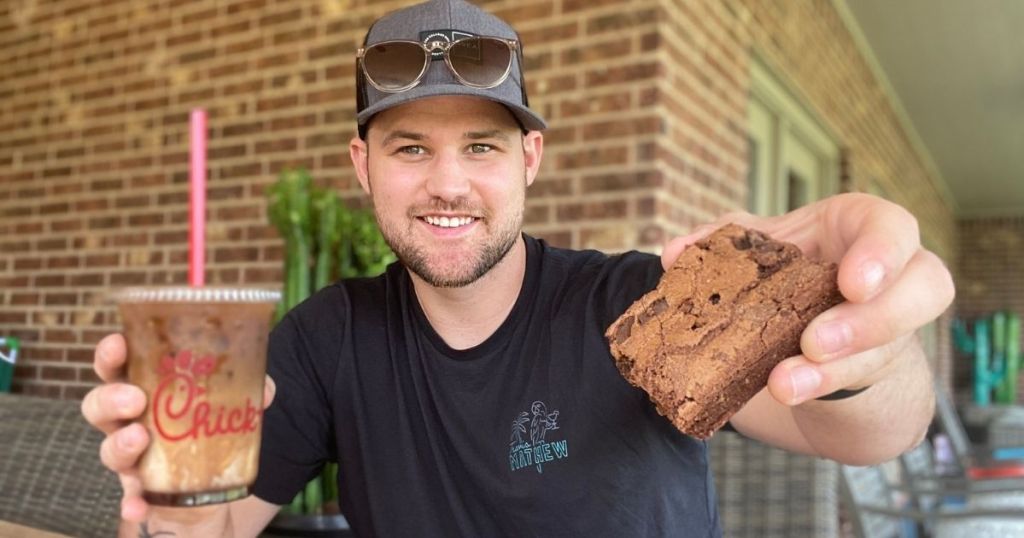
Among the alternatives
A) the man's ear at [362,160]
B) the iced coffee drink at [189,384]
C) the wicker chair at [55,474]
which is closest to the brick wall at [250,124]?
the man's ear at [362,160]

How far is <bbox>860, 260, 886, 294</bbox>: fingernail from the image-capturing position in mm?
723

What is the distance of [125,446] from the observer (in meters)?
0.74

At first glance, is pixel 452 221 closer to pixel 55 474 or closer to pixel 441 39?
pixel 441 39

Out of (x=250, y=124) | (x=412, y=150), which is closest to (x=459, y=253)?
(x=412, y=150)

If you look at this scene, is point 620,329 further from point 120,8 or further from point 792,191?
point 792,191

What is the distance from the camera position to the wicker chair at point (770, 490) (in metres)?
1.64

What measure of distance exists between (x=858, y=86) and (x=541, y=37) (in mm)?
3826

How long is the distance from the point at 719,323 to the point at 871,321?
0.16 meters

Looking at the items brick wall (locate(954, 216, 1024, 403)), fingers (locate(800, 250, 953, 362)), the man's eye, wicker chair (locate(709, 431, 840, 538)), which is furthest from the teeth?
brick wall (locate(954, 216, 1024, 403))

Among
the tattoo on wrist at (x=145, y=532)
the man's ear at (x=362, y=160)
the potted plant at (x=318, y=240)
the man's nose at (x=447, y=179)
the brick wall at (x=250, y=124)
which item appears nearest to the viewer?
the tattoo on wrist at (x=145, y=532)

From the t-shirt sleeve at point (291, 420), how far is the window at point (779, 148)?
2.54 metres

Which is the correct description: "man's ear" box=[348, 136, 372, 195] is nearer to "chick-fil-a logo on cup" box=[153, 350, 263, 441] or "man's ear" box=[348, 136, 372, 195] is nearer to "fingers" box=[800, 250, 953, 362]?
"chick-fil-a logo on cup" box=[153, 350, 263, 441]

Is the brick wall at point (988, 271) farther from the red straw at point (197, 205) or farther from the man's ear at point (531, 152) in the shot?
the red straw at point (197, 205)

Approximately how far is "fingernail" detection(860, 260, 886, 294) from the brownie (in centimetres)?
8
